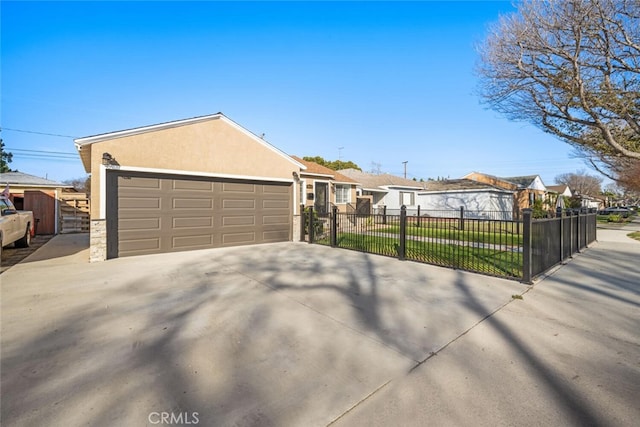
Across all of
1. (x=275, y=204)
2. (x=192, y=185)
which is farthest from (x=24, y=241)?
(x=275, y=204)

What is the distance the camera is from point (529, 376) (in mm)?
2375

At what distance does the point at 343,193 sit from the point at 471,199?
1107cm

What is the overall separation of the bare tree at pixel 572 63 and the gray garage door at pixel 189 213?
8841mm

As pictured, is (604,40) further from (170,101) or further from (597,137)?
(170,101)

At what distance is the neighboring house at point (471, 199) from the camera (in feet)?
→ 71.0

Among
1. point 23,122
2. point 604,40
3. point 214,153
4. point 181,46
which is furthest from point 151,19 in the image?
point 23,122

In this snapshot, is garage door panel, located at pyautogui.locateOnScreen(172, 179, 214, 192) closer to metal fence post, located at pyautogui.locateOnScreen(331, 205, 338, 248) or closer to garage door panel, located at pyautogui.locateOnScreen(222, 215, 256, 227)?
garage door panel, located at pyautogui.locateOnScreen(222, 215, 256, 227)

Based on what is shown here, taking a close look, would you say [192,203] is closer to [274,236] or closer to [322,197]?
[274,236]

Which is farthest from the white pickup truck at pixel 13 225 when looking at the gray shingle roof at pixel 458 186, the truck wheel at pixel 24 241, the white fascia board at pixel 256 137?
the gray shingle roof at pixel 458 186

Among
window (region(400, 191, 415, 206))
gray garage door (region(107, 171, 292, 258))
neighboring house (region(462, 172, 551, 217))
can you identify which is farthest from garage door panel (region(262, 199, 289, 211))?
neighboring house (region(462, 172, 551, 217))

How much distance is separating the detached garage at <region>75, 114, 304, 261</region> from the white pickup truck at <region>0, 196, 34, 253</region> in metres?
2.25

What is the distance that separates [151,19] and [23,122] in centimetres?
→ 2003

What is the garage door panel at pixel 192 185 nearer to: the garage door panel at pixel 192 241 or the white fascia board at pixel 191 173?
the white fascia board at pixel 191 173

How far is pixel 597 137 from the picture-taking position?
1119 centimetres
